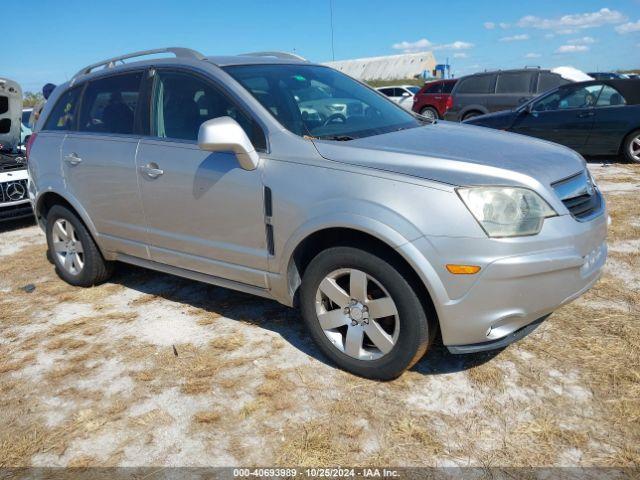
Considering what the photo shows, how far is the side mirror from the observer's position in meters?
2.95

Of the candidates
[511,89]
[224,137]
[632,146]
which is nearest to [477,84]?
[511,89]

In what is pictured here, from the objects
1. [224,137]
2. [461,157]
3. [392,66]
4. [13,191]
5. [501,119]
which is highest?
[224,137]

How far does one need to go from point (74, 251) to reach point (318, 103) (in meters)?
2.56

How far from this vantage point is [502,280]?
2518 mm

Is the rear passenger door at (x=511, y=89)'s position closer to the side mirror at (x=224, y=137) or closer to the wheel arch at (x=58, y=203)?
the wheel arch at (x=58, y=203)

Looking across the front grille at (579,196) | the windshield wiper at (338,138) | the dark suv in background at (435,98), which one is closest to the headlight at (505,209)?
the front grille at (579,196)

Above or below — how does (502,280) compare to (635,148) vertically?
above

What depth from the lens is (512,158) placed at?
9.32 ft

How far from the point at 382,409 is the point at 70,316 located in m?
2.65

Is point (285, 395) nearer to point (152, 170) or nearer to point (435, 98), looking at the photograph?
point (152, 170)

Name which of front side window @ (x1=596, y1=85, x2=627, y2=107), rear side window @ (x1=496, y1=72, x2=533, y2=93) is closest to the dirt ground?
front side window @ (x1=596, y1=85, x2=627, y2=107)

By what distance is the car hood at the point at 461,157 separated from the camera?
2621 millimetres

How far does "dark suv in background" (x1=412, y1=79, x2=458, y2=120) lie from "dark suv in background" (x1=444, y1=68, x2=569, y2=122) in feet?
9.58

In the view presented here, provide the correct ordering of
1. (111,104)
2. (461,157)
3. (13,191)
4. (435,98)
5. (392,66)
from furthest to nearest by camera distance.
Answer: (392,66) < (435,98) < (13,191) < (111,104) < (461,157)
